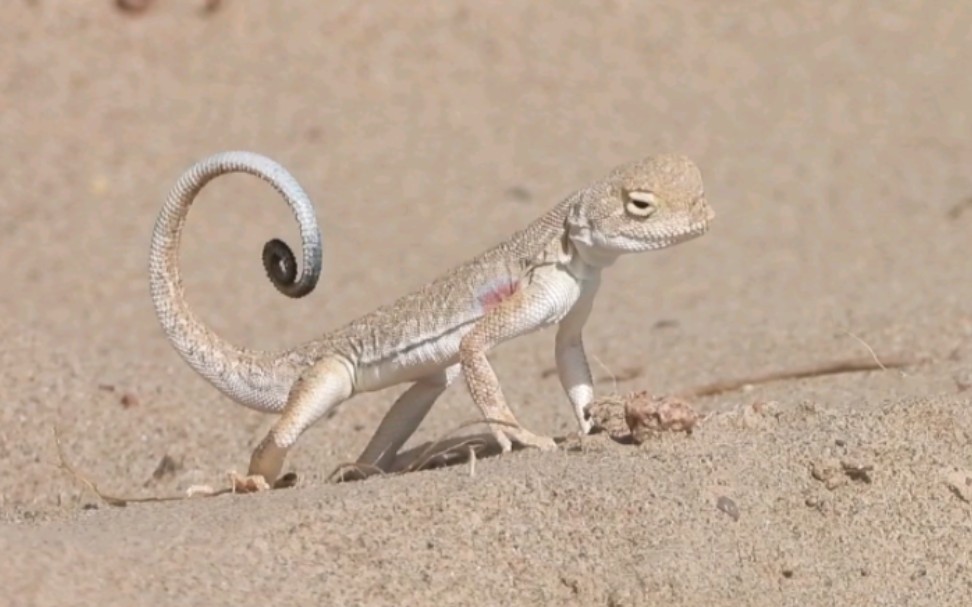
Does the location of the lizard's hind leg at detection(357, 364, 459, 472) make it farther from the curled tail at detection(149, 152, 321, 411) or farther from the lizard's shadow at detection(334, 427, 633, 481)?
the curled tail at detection(149, 152, 321, 411)

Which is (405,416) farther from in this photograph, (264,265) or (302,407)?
(264,265)

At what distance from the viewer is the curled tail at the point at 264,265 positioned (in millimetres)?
5383

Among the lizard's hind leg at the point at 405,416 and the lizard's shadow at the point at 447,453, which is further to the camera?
the lizard's hind leg at the point at 405,416

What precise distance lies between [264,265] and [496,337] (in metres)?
0.74

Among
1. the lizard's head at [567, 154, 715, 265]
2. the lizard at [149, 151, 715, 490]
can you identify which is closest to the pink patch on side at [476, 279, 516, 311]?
the lizard at [149, 151, 715, 490]

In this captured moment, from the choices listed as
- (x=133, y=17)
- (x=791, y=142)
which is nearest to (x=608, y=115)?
(x=791, y=142)

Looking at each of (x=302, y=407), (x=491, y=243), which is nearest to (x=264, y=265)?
(x=302, y=407)

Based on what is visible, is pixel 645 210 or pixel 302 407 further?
pixel 302 407

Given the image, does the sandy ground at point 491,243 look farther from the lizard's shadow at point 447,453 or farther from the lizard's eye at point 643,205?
the lizard's eye at point 643,205

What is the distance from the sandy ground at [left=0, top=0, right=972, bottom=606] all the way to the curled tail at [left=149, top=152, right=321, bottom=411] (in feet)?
1.84

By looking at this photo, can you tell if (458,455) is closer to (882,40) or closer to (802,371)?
(802,371)

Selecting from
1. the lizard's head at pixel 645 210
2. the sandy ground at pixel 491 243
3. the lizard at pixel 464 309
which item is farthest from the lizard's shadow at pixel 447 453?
the lizard's head at pixel 645 210

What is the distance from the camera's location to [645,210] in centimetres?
515

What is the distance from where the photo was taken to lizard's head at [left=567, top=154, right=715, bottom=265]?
515 cm
